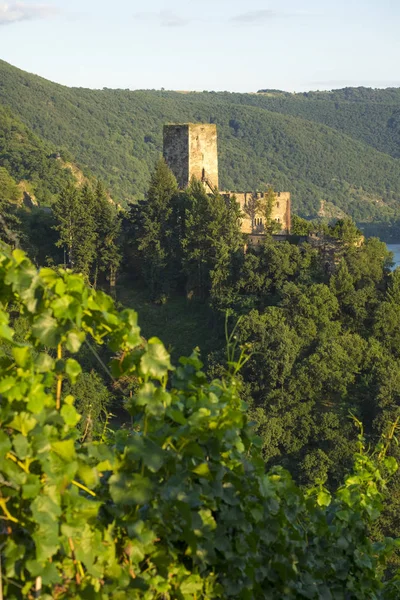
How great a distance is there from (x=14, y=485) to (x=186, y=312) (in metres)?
32.3

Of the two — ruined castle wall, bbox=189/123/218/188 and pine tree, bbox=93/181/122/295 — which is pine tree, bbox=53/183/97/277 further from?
ruined castle wall, bbox=189/123/218/188

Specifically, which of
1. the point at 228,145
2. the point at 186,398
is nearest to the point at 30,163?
the point at 186,398

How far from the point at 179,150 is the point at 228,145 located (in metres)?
106

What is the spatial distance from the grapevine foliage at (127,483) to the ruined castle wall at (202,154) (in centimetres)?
3539

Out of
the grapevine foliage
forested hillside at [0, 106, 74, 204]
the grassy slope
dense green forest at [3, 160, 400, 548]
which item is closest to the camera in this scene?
the grapevine foliage

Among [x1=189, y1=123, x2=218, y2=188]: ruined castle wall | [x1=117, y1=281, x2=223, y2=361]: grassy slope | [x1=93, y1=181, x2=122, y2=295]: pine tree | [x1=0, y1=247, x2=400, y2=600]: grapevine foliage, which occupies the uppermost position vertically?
[x1=189, y1=123, x2=218, y2=188]: ruined castle wall

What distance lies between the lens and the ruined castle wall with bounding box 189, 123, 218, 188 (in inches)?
1570

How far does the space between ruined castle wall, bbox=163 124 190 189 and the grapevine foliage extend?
35614 mm

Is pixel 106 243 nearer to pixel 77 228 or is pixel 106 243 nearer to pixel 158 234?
pixel 77 228

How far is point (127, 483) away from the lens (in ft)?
12.9

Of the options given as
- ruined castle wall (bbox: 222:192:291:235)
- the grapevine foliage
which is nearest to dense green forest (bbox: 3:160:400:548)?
ruined castle wall (bbox: 222:192:291:235)

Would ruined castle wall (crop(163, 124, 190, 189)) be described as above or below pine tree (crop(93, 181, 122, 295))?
above

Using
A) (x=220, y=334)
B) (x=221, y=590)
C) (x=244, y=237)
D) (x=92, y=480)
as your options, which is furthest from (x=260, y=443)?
(x=244, y=237)

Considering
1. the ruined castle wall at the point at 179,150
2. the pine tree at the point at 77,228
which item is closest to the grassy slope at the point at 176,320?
the pine tree at the point at 77,228
